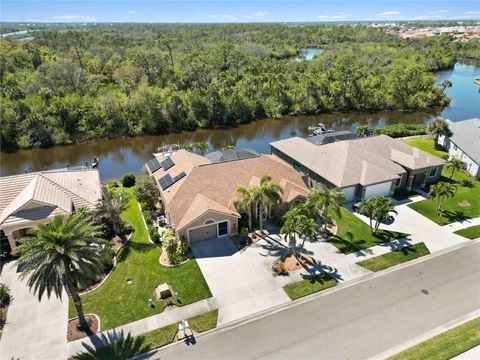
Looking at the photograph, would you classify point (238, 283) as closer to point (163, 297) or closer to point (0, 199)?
point (163, 297)

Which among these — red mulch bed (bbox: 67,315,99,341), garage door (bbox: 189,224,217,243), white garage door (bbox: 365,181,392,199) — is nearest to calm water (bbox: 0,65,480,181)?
garage door (bbox: 189,224,217,243)

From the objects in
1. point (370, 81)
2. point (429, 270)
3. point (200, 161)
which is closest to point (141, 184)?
point (200, 161)

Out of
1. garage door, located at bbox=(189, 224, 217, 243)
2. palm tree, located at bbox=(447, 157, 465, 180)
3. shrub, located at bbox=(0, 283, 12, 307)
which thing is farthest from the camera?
palm tree, located at bbox=(447, 157, 465, 180)

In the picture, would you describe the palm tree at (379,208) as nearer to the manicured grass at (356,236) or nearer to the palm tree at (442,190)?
the manicured grass at (356,236)

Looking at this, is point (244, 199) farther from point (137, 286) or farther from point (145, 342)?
point (145, 342)

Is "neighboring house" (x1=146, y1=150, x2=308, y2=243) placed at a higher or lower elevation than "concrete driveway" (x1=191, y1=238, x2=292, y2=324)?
higher

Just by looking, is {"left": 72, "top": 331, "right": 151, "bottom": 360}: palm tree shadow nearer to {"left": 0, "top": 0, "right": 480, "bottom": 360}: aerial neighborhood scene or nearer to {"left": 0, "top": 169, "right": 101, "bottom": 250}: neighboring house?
{"left": 0, "top": 0, "right": 480, "bottom": 360}: aerial neighborhood scene

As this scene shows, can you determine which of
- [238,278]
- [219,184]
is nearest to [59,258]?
[238,278]
